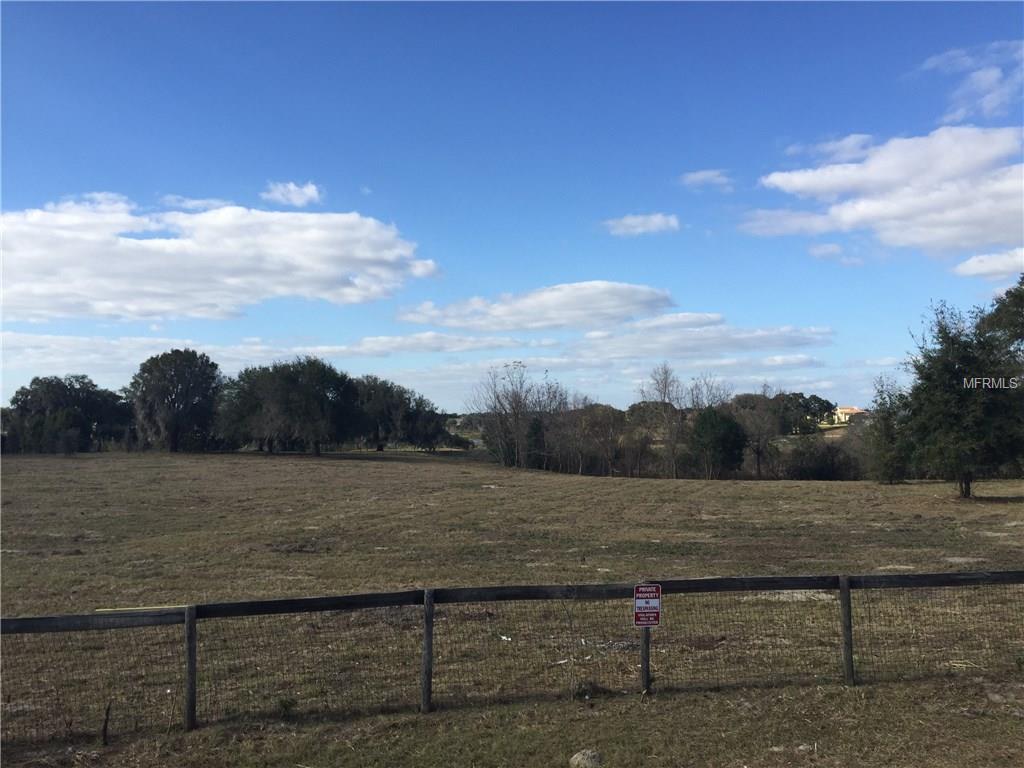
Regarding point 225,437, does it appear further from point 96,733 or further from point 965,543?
point 96,733

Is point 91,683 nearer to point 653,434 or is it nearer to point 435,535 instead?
point 435,535

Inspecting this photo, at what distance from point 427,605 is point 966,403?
100 ft

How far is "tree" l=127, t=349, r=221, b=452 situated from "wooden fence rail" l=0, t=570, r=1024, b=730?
264ft

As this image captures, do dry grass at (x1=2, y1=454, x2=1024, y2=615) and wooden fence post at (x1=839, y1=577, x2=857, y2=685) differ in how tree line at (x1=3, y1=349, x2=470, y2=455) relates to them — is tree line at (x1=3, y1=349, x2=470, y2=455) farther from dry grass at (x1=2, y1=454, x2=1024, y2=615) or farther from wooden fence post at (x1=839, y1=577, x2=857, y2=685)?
wooden fence post at (x1=839, y1=577, x2=857, y2=685)

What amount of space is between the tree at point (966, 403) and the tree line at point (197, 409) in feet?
193

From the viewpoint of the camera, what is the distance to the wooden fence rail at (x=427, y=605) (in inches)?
264

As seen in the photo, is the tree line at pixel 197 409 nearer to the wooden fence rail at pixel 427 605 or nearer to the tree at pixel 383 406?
the tree at pixel 383 406

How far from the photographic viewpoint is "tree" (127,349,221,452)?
82.1m

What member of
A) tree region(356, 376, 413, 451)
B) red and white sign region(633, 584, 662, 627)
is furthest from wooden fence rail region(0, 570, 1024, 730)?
tree region(356, 376, 413, 451)

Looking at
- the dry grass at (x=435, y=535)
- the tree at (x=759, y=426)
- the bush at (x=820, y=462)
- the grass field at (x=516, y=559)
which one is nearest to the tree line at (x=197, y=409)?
the grass field at (x=516, y=559)

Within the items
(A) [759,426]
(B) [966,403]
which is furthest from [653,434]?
(B) [966,403]

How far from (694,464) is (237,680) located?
6207cm

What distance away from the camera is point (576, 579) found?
602 inches

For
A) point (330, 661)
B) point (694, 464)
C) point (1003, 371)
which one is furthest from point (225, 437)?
point (330, 661)
